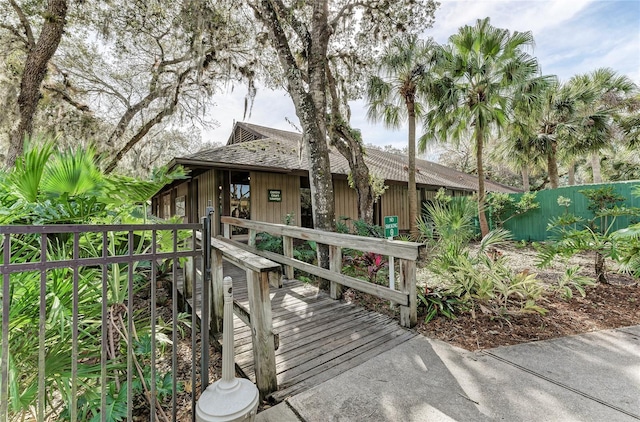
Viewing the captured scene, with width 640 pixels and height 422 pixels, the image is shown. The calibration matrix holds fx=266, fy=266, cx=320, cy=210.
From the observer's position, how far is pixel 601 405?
6.25 feet

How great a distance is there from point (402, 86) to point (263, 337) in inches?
328

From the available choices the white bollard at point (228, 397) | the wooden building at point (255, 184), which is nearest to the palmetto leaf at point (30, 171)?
the white bollard at point (228, 397)

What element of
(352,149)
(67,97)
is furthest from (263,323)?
(67,97)

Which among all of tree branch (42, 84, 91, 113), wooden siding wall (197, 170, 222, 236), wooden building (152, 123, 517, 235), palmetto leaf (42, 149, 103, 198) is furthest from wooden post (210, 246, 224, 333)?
tree branch (42, 84, 91, 113)

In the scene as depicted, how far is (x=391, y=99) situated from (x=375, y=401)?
840 centimetres

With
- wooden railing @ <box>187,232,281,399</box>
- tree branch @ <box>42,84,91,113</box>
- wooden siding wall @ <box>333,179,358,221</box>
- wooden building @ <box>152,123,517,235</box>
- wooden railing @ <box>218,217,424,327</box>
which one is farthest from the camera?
wooden siding wall @ <box>333,179,358,221</box>

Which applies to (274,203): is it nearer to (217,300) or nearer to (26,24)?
(217,300)

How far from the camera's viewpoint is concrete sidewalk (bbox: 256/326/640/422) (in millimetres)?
1867

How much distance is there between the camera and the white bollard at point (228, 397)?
4.89 ft

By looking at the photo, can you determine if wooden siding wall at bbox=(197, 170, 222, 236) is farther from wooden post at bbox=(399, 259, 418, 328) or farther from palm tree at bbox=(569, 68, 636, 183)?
palm tree at bbox=(569, 68, 636, 183)

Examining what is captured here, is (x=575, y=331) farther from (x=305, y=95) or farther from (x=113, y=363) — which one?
(x=305, y=95)

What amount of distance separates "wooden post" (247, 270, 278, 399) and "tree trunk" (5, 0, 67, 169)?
8537 mm

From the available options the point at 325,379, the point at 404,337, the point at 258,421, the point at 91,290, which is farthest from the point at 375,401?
the point at 91,290

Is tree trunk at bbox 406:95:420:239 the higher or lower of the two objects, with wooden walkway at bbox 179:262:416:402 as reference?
higher
